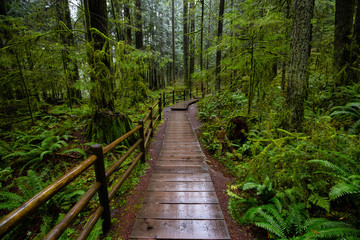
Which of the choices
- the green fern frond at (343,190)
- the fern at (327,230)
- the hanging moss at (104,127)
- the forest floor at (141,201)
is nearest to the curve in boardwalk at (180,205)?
the forest floor at (141,201)

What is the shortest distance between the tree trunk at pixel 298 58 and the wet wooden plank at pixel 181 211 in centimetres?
316

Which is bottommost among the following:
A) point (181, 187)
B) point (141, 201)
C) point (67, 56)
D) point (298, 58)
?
point (141, 201)

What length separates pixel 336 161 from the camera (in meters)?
2.62

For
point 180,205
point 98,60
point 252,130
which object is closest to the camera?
point 180,205

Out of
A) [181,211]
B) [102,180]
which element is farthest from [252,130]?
[102,180]

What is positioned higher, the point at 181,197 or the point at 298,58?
the point at 298,58

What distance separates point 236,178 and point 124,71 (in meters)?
4.61

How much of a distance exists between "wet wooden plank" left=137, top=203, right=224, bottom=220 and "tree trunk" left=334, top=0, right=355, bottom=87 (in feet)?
22.4

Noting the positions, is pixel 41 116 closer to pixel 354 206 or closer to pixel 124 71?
pixel 124 71

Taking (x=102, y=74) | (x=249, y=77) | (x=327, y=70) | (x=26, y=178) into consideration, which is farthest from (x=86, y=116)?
(x=327, y=70)

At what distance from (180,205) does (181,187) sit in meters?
0.56

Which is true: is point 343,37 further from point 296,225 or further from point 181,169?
point 181,169

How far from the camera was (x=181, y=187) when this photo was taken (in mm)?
3613

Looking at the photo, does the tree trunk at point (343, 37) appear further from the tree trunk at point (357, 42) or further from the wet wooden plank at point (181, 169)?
the wet wooden plank at point (181, 169)
